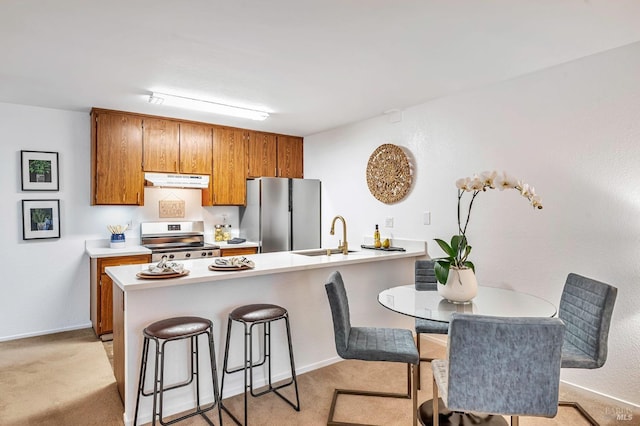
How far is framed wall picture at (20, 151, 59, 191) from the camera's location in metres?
3.78

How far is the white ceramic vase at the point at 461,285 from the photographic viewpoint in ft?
7.20

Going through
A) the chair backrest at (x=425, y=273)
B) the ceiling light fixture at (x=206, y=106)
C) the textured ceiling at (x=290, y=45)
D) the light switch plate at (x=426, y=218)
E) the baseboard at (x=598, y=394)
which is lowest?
the baseboard at (x=598, y=394)

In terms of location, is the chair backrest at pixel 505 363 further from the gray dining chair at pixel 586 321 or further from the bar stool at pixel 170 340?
the bar stool at pixel 170 340

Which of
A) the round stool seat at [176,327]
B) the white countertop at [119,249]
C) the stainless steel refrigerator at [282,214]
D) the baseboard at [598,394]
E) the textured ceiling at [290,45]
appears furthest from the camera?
the stainless steel refrigerator at [282,214]

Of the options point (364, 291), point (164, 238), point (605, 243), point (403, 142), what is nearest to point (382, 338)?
point (364, 291)

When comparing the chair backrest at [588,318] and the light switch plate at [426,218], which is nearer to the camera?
the chair backrest at [588,318]

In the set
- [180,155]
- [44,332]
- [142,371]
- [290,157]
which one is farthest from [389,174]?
[44,332]

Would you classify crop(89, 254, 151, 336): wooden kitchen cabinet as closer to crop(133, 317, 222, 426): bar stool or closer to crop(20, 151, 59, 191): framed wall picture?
crop(20, 151, 59, 191): framed wall picture

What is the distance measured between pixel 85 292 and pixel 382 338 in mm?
3488

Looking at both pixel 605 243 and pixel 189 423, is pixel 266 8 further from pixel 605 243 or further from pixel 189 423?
pixel 605 243

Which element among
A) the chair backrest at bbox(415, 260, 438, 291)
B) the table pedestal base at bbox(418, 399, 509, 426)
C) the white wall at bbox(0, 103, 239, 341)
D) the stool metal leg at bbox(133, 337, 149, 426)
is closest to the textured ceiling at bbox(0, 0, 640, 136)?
the white wall at bbox(0, 103, 239, 341)

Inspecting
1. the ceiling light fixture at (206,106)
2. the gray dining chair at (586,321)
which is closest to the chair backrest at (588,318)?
the gray dining chair at (586,321)

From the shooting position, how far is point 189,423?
2.27 metres

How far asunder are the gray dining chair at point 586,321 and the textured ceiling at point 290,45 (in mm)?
1517
